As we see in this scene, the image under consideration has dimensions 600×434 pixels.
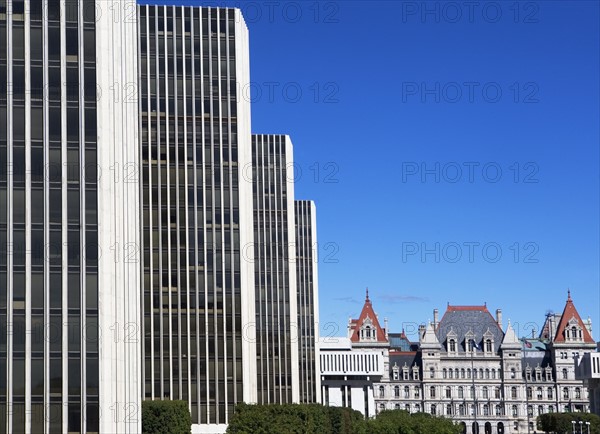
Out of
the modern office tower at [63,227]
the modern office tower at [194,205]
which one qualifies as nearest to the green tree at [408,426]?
the modern office tower at [194,205]

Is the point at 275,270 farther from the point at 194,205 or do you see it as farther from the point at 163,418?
the point at 163,418

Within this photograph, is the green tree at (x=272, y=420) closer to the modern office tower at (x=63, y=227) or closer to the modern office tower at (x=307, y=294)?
the modern office tower at (x=63, y=227)

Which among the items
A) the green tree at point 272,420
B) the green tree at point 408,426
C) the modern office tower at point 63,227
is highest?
the modern office tower at point 63,227

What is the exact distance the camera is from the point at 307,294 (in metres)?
184

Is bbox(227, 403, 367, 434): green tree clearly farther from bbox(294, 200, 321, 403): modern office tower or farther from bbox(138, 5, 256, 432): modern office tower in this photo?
bbox(294, 200, 321, 403): modern office tower

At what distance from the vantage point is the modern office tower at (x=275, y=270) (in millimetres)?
151625

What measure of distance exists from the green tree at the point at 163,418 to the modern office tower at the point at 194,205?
26.3ft

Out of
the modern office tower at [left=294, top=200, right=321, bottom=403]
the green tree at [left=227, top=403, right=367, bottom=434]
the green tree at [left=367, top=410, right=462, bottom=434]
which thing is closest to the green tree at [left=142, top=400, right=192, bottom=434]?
the green tree at [left=227, top=403, right=367, bottom=434]

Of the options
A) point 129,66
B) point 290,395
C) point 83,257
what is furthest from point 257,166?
point 83,257

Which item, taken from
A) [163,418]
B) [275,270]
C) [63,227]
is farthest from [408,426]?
[63,227]

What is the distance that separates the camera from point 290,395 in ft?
497

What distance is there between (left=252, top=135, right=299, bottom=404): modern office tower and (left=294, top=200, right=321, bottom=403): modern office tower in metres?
23.3

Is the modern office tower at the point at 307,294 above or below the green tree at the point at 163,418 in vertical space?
above

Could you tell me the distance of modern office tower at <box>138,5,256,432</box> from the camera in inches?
4331
